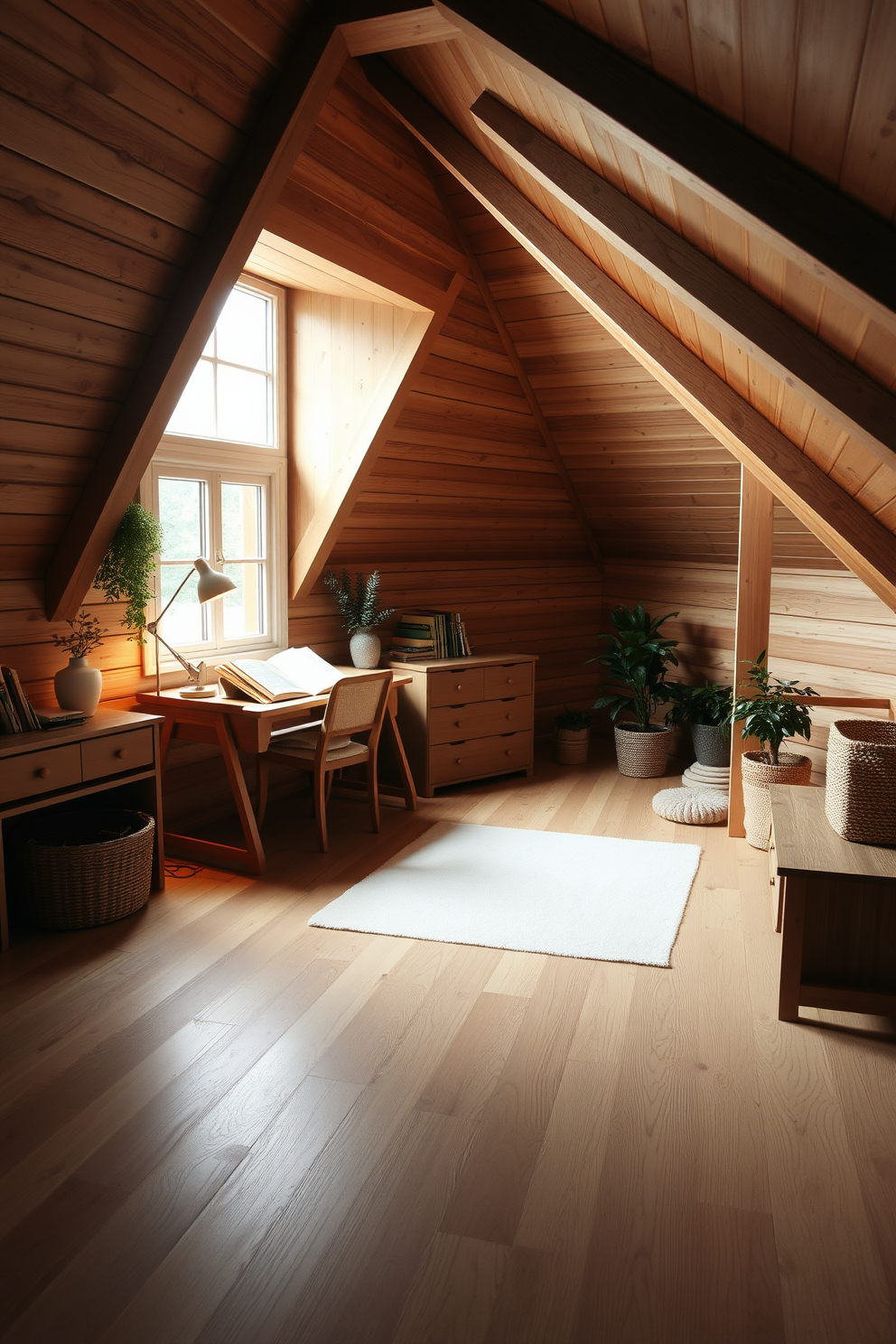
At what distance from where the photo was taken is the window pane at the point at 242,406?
13.9ft

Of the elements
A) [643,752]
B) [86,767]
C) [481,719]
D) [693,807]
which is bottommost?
[693,807]

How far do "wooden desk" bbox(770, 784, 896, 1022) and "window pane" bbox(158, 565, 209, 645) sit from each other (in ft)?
8.72

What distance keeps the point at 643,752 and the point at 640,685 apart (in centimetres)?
42

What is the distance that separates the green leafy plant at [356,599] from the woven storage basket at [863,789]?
104 inches

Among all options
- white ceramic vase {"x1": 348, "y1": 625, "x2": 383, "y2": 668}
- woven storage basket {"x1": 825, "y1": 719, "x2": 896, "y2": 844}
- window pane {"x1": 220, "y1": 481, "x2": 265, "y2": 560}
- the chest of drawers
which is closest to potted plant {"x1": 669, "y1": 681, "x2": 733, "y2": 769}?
the chest of drawers

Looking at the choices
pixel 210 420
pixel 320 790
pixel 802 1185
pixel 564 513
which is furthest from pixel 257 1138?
pixel 564 513

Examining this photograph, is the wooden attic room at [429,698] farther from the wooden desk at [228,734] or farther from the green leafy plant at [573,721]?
the green leafy plant at [573,721]

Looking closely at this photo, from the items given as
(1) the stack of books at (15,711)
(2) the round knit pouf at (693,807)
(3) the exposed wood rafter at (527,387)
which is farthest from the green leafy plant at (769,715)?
(1) the stack of books at (15,711)

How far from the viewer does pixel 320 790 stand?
12.8 feet

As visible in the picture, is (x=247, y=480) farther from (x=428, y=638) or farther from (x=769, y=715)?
(x=769, y=715)

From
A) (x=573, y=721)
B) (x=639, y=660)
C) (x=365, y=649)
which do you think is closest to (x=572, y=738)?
(x=573, y=721)

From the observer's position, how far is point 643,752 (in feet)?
17.5

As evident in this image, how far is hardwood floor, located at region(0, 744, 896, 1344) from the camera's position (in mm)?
1616

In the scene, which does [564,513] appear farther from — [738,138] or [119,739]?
[738,138]
